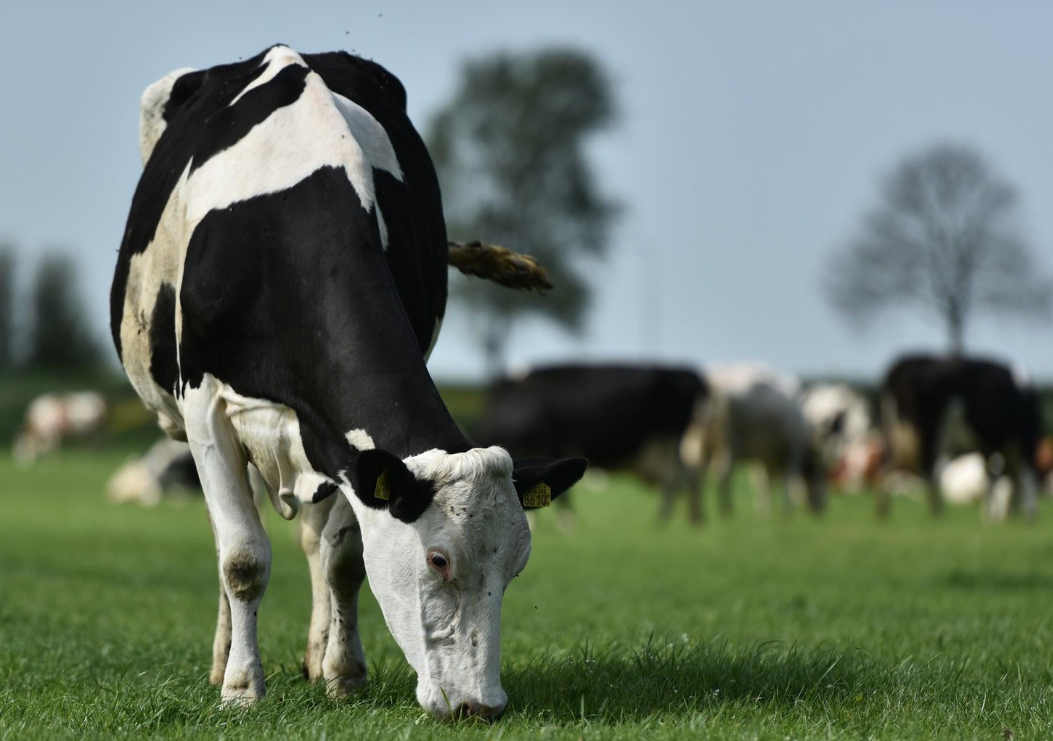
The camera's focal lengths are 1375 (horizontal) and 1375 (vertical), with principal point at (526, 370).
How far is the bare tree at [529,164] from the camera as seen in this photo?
200 ft

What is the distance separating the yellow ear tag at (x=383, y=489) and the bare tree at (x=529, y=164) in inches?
2216

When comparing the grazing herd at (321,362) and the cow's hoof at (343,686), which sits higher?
the grazing herd at (321,362)

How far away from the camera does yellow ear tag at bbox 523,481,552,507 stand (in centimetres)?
463

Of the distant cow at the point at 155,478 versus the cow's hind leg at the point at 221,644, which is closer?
the cow's hind leg at the point at 221,644

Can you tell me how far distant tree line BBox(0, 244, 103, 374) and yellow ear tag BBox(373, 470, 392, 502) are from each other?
80930 mm

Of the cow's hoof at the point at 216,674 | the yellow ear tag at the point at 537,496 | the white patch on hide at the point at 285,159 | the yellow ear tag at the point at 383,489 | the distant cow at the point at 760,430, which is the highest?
the white patch on hide at the point at 285,159

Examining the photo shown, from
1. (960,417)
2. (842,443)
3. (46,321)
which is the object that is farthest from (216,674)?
(46,321)

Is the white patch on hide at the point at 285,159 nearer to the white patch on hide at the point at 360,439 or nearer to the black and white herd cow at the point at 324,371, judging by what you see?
the black and white herd cow at the point at 324,371

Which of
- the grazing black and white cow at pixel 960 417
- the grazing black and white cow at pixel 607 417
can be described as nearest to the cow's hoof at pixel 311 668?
the grazing black and white cow at pixel 607 417

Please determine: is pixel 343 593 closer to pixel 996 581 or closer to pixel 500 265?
pixel 500 265

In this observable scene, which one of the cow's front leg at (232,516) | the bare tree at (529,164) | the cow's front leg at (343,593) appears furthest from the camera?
the bare tree at (529,164)

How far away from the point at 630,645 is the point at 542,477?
201cm

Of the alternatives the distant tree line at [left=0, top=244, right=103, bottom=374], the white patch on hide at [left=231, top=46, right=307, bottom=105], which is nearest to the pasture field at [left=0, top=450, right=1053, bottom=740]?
the white patch on hide at [left=231, top=46, right=307, bottom=105]

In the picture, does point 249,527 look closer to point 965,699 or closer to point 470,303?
point 965,699
